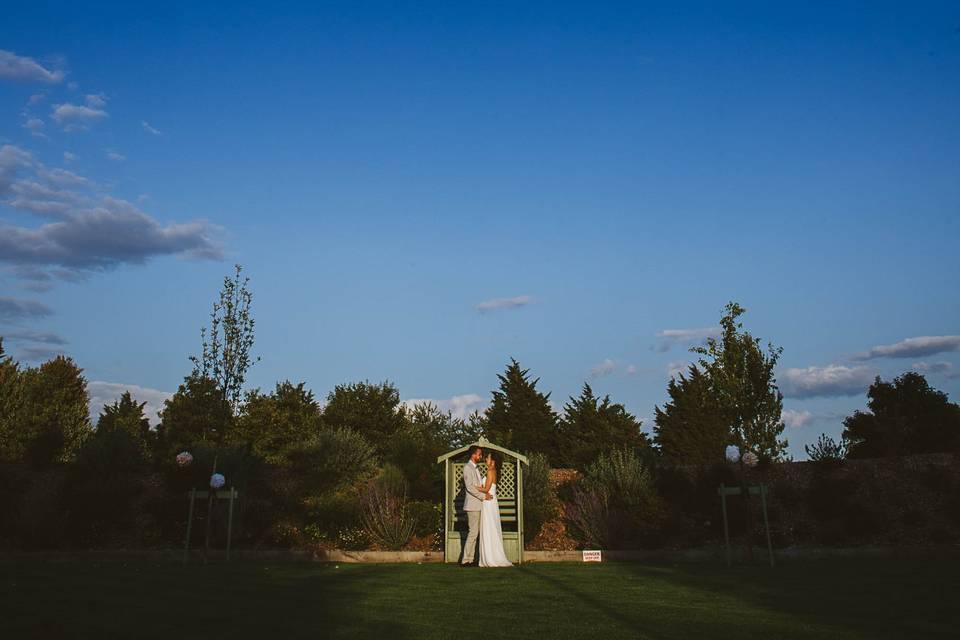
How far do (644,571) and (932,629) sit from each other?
6.85 meters

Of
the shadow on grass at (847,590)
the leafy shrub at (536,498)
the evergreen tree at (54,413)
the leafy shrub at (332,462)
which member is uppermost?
the evergreen tree at (54,413)

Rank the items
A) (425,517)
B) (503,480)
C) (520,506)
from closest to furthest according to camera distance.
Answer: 1. (520,506)
2. (503,480)
3. (425,517)

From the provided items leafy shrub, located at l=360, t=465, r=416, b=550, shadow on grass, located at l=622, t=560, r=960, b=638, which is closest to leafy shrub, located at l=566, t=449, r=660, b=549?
shadow on grass, located at l=622, t=560, r=960, b=638

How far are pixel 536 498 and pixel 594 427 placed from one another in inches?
504

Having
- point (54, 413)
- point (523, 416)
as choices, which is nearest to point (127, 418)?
point (54, 413)

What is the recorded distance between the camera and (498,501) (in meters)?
17.5

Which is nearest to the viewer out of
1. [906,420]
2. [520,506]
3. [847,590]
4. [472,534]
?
[847,590]

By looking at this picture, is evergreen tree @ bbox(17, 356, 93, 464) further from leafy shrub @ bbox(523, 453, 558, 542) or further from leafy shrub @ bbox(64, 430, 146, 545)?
leafy shrub @ bbox(523, 453, 558, 542)

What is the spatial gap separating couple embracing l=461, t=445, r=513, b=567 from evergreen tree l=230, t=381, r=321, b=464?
1319cm

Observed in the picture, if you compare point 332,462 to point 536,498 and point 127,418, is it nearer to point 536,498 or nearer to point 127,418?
point 536,498

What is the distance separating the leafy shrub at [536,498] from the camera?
1830 cm

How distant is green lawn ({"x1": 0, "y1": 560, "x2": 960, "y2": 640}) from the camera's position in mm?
5910

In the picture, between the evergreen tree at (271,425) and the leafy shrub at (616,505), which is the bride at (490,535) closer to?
the leafy shrub at (616,505)

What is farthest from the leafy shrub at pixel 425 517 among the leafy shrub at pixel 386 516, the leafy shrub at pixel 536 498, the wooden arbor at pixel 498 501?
the leafy shrub at pixel 536 498
